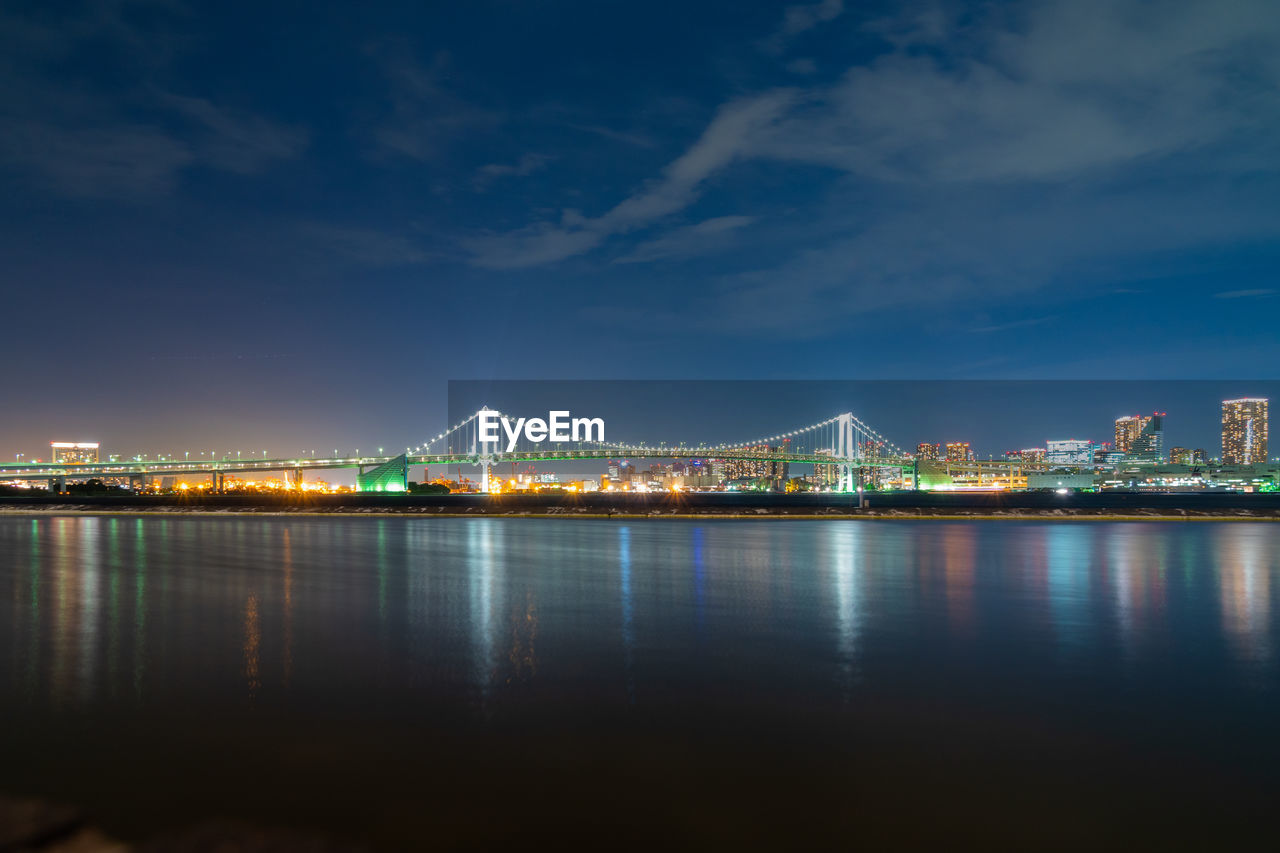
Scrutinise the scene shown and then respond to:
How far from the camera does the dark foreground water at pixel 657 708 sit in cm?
384

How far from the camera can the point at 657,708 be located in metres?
5.63

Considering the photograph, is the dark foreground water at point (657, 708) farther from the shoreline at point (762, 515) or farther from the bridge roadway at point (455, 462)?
the bridge roadway at point (455, 462)

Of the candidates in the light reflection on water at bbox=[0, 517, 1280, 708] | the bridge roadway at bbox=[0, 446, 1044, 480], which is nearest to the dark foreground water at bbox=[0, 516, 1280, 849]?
the light reflection on water at bbox=[0, 517, 1280, 708]

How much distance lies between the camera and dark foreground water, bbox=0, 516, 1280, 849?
3.84 metres

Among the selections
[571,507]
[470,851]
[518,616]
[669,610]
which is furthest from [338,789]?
[571,507]

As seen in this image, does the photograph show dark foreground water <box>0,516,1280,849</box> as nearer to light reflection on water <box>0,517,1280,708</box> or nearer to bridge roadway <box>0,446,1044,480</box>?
light reflection on water <box>0,517,1280,708</box>

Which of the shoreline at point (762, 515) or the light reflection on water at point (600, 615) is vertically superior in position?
the light reflection on water at point (600, 615)

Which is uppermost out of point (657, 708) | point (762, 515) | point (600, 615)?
point (657, 708)

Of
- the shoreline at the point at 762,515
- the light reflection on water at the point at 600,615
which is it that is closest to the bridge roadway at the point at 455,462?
the shoreline at the point at 762,515

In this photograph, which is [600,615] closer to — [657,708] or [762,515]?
[657,708]

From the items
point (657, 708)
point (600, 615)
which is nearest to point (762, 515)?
point (600, 615)

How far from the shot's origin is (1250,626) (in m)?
9.16

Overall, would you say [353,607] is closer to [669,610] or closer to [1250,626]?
[669,610]

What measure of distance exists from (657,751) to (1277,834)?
3.17m
